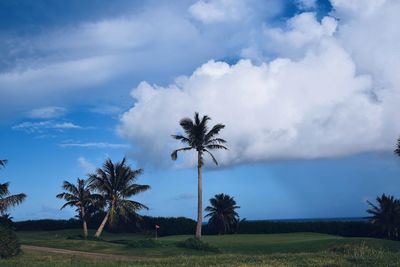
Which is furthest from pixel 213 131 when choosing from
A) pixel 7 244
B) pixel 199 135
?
pixel 7 244

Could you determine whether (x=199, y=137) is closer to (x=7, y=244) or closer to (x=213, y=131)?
(x=213, y=131)

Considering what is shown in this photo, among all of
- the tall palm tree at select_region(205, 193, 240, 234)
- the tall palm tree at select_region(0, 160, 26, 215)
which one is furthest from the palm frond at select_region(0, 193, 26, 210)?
the tall palm tree at select_region(205, 193, 240, 234)

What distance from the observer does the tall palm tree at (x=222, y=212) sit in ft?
233

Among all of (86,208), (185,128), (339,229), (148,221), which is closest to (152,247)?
(185,128)

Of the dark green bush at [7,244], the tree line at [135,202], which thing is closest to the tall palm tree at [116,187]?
the tree line at [135,202]

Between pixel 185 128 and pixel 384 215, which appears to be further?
pixel 384 215

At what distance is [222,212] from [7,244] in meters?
46.2

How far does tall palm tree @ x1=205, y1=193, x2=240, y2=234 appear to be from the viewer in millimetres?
70875

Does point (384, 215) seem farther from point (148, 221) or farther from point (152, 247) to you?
point (152, 247)

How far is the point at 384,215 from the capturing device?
2470 inches

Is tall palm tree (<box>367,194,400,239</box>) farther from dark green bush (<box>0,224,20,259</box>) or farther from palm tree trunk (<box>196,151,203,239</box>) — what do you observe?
dark green bush (<box>0,224,20,259</box>)

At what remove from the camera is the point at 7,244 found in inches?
1070

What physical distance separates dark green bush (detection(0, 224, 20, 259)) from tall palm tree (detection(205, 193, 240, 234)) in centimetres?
4425

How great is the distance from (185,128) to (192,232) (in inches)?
1167
